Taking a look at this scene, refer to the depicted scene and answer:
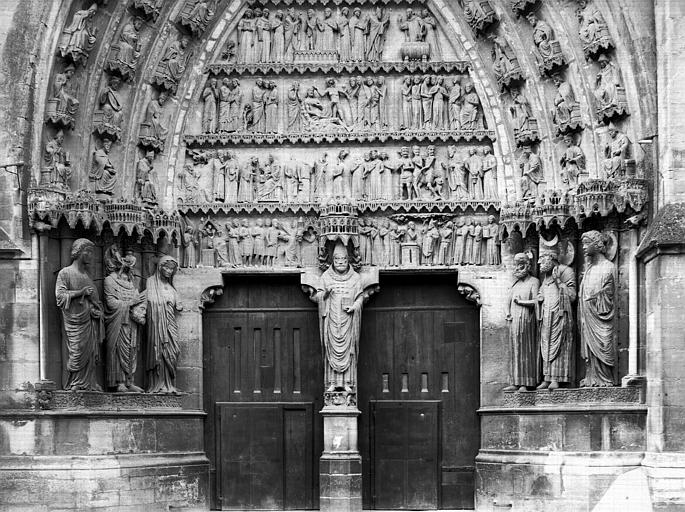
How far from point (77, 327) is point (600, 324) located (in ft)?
21.6

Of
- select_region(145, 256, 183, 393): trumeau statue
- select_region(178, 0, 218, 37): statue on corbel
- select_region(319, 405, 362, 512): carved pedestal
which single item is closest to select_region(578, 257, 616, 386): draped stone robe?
select_region(319, 405, 362, 512): carved pedestal

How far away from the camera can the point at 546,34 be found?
17.3 meters

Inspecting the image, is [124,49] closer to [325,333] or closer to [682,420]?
[325,333]

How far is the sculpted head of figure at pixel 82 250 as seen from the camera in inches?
651

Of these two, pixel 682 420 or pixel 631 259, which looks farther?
pixel 631 259

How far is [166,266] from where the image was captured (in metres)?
17.7

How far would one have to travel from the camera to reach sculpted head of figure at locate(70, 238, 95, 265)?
16547mm

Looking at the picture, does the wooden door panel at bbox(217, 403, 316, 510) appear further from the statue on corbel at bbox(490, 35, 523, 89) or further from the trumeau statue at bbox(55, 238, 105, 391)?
the statue on corbel at bbox(490, 35, 523, 89)

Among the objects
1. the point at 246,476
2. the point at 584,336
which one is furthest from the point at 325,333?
the point at 584,336

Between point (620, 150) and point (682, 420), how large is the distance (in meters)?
3.46

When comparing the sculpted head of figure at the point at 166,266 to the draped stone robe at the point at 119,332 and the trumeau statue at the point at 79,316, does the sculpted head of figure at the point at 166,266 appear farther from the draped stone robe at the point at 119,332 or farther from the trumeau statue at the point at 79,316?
the trumeau statue at the point at 79,316

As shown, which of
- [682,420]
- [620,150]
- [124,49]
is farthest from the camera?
[124,49]

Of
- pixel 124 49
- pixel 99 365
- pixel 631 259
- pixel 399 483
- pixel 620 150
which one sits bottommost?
pixel 399 483

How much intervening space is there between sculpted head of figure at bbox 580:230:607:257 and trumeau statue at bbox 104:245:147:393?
5.87 meters
